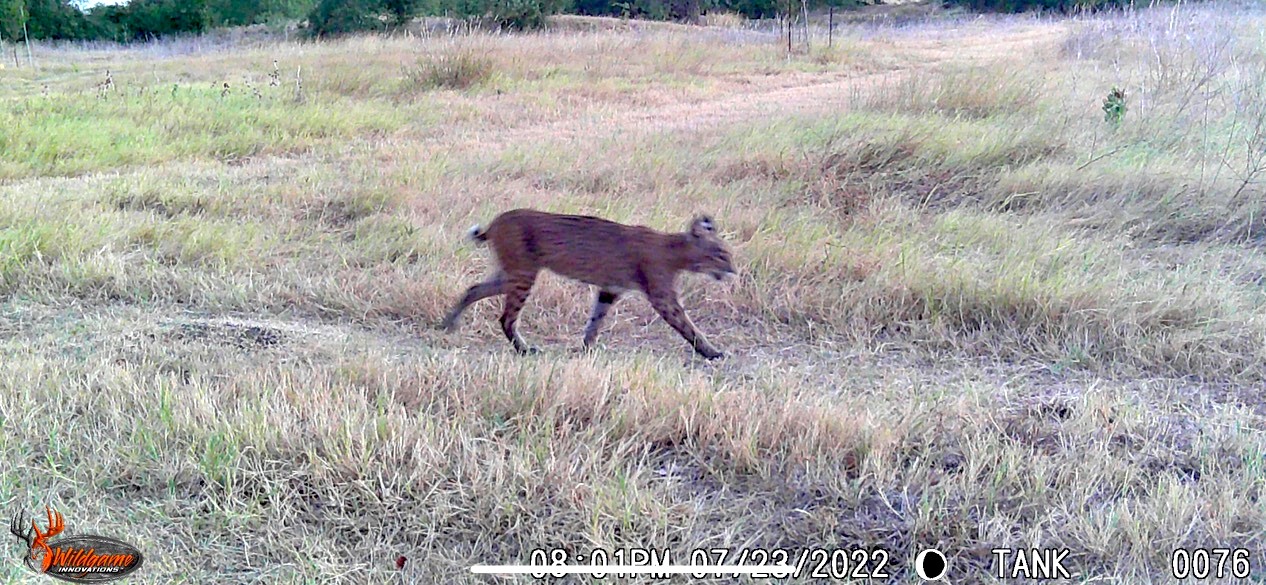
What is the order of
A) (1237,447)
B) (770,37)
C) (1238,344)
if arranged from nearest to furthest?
(1237,447)
(1238,344)
(770,37)

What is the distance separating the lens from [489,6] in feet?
90.0

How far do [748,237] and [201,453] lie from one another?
341 cm

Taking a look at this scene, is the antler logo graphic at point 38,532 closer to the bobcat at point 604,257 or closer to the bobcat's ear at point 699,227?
the bobcat at point 604,257

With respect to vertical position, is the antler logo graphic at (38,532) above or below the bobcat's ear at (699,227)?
below

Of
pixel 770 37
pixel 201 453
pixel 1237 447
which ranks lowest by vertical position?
pixel 1237 447

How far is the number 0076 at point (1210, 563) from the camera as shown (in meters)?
2.44

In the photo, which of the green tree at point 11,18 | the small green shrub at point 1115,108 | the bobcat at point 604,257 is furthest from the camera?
the green tree at point 11,18

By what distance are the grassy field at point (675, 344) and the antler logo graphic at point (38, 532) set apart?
6cm

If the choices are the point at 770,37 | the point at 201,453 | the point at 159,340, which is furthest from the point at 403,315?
the point at 770,37

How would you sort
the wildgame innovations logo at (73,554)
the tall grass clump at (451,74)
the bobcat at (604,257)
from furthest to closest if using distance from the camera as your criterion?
the tall grass clump at (451,74) → the bobcat at (604,257) → the wildgame innovations logo at (73,554)

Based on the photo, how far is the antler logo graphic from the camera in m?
2.44

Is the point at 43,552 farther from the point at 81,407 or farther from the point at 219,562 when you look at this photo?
the point at 81,407

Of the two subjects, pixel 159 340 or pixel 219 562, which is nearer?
pixel 219 562

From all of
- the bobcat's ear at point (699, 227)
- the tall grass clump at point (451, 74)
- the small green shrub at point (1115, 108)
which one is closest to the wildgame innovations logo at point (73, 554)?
the bobcat's ear at point (699, 227)
